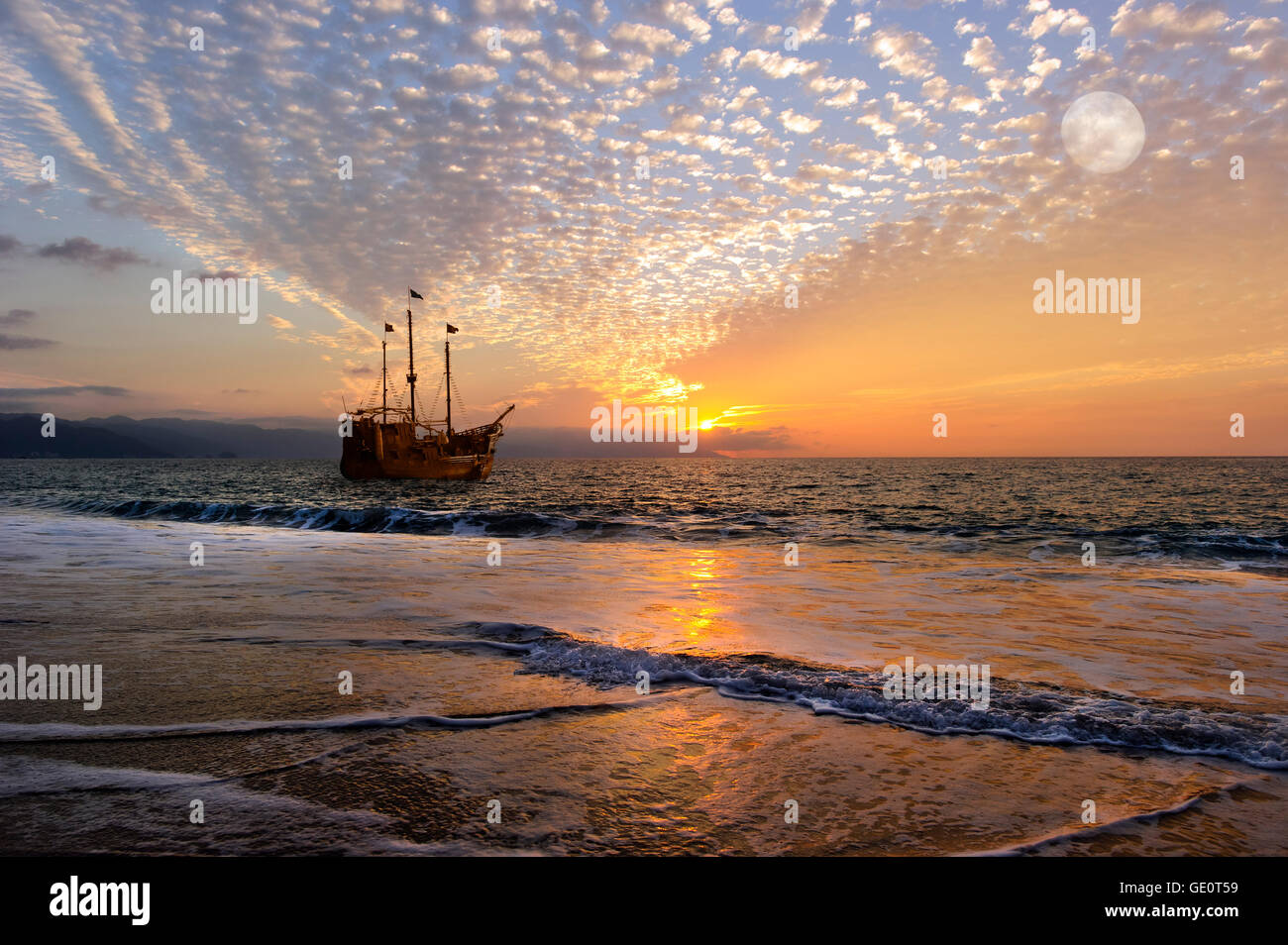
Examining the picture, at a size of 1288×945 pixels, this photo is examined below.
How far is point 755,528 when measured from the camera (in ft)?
100

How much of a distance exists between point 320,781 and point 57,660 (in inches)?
200

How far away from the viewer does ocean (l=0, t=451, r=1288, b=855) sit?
386 cm

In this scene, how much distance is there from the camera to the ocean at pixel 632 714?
386 centimetres

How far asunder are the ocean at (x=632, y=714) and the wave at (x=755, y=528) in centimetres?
929

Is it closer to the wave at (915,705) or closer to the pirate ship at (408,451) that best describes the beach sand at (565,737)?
the wave at (915,705)

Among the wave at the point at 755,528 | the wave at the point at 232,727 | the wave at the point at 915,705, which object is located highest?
the wave at the point at 232,727

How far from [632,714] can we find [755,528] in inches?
990

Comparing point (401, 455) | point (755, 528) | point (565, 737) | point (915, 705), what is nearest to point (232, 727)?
point (565, 737)

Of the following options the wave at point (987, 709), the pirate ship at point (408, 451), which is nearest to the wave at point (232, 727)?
the wave at point (987, 709)
